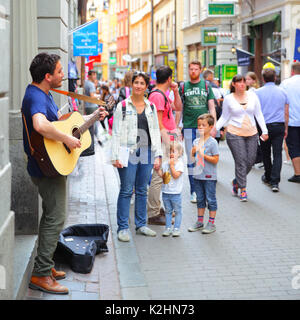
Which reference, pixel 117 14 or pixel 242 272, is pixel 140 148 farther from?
pixel 117 14

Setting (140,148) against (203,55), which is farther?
(203,55)

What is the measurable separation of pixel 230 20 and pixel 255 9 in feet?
13.8

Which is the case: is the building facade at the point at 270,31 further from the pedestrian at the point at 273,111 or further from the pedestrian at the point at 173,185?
the pedestrian at the point at 173,185

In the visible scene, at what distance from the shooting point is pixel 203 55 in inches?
1303

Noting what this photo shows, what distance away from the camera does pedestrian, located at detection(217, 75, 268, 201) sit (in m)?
9.09

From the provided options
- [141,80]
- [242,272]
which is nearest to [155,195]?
[141,80]

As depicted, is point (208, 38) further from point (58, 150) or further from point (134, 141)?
point (58, 150)

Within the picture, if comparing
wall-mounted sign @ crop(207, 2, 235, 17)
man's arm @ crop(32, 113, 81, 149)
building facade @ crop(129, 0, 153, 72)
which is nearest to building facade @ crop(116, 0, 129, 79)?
building facade @ crop(129, 0, 153, 72)

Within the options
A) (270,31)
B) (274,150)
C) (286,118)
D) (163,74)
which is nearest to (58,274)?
(163,74)

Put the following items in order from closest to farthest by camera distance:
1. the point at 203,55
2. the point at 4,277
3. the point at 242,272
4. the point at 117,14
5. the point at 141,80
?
the point at 4,277, the point at 242,272, the point at 141,80, the point at 203,55, the point at 117,14

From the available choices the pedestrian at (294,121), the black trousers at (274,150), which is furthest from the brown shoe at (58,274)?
the pedestrian at (294,121)

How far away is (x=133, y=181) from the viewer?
6.99 meters

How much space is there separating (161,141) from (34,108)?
3.24m
